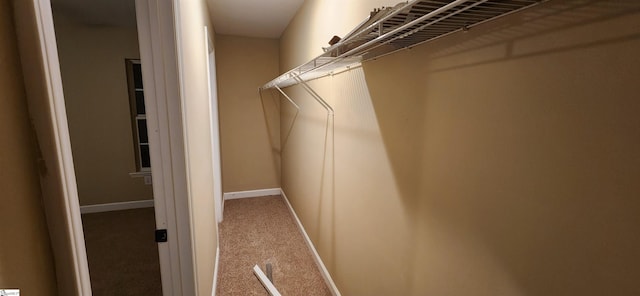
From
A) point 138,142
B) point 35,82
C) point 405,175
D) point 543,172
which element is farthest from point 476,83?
point 138,142

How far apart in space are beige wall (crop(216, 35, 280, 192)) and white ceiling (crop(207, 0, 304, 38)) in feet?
0.79

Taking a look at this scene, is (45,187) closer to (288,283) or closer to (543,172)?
(543,172)

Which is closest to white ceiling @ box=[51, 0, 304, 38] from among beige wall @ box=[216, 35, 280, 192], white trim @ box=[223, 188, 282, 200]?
beige wall @ box=[216, 35, 280, 192]

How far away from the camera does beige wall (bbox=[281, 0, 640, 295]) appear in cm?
55

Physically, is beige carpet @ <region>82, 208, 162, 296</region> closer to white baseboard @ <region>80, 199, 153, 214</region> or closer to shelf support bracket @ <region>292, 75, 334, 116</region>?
white baseboard @ <region>80, 199, 153, 214</region>

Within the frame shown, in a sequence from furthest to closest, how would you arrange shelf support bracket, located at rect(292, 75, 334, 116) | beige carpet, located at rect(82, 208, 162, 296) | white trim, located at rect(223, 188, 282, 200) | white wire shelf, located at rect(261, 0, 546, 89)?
white trim, located at rect(223, 188, 282, 200)
beige carpet, located at rect(82, 208, 162, 296)
shelf support bracket, located at rect(292, 75, 334, 116)
white wire shelf, located at rect(261, 0, 546, 89)

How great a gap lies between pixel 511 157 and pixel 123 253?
126 inches

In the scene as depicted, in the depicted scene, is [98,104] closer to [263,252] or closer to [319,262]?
[263,252]

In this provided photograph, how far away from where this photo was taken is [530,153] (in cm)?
69

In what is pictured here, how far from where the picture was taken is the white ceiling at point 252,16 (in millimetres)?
2619

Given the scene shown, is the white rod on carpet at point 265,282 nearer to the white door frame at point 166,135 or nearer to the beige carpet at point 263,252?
the beige carpet at point 263,252

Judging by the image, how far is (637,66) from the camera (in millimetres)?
502

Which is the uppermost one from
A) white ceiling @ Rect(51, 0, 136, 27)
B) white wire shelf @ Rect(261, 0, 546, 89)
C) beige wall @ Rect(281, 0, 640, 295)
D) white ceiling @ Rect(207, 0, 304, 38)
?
white ceiling @ Rect(207, 0, 304, 38)

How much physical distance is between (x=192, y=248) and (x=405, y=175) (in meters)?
0.93
